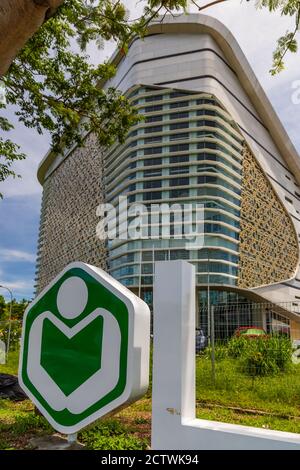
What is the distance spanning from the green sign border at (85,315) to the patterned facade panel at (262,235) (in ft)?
148

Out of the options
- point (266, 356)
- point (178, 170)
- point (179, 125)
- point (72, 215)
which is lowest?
point (266, 356)

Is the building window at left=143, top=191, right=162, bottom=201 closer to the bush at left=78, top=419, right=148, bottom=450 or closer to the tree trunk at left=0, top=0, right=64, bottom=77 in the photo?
the bush at left=78, top=419, right=148, bottom=450

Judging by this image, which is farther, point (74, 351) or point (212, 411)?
point (212, 411)

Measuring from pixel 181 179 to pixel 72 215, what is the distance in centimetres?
2752

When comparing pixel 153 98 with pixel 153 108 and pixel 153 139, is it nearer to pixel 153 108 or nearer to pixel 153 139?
pixel 153 108

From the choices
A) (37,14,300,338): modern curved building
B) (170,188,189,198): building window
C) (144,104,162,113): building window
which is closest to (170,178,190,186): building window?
(37,14,300,338): modern curved building

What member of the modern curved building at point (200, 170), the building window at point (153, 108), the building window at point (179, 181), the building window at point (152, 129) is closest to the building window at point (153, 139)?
the modern curved building at point (200, 170)

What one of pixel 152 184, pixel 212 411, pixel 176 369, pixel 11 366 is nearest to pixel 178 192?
pixel 152 184

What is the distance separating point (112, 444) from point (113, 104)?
7871mm

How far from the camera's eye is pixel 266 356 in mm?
8617

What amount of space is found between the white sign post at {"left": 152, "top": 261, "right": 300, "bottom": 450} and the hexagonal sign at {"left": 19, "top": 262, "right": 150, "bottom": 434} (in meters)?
0.19

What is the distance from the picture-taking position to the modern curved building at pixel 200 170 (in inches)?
1892

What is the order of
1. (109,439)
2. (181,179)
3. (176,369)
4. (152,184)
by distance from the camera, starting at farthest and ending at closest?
(152,184), (181,179), (109,439), (176,369)

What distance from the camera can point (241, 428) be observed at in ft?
12.2
